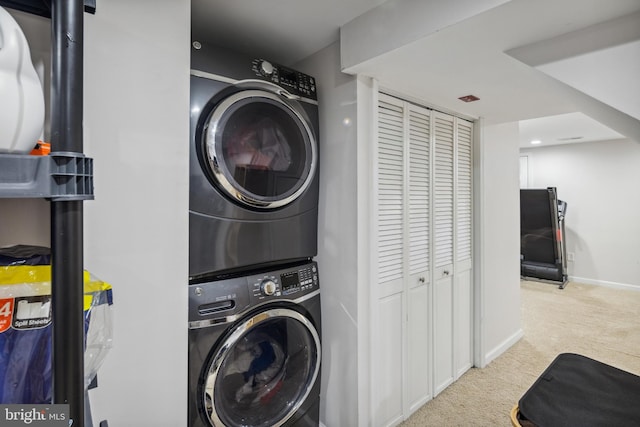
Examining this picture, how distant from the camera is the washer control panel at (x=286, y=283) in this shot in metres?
1.39

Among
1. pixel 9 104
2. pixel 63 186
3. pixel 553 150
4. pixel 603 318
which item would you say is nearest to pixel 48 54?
pixel 9 104

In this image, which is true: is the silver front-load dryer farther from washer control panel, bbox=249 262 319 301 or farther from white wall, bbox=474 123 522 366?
white wall, bbox=474 123 522 366

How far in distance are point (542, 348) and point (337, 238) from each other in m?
2.49

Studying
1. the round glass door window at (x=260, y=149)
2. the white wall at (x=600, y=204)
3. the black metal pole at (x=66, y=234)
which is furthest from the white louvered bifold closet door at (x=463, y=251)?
the white wall at (x=600, y=204)

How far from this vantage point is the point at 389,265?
1.82m

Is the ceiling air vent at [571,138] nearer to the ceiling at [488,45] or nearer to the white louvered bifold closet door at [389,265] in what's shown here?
the ceiling at [488,45]

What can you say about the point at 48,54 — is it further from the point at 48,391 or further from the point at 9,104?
the point at 48,391

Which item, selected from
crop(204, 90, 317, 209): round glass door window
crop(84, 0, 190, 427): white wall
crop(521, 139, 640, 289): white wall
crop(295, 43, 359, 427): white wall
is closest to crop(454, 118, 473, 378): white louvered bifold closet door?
crop(295, 43, 359, 427): white wall

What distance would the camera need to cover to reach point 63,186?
50 centimetres

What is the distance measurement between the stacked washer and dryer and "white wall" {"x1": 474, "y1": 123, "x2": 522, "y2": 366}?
1.54m

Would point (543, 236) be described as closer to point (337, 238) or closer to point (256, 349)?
point (337, 238)

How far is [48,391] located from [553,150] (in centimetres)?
669

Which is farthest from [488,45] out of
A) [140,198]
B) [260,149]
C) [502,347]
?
[502,347]

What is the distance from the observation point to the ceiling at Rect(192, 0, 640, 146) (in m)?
1.08
